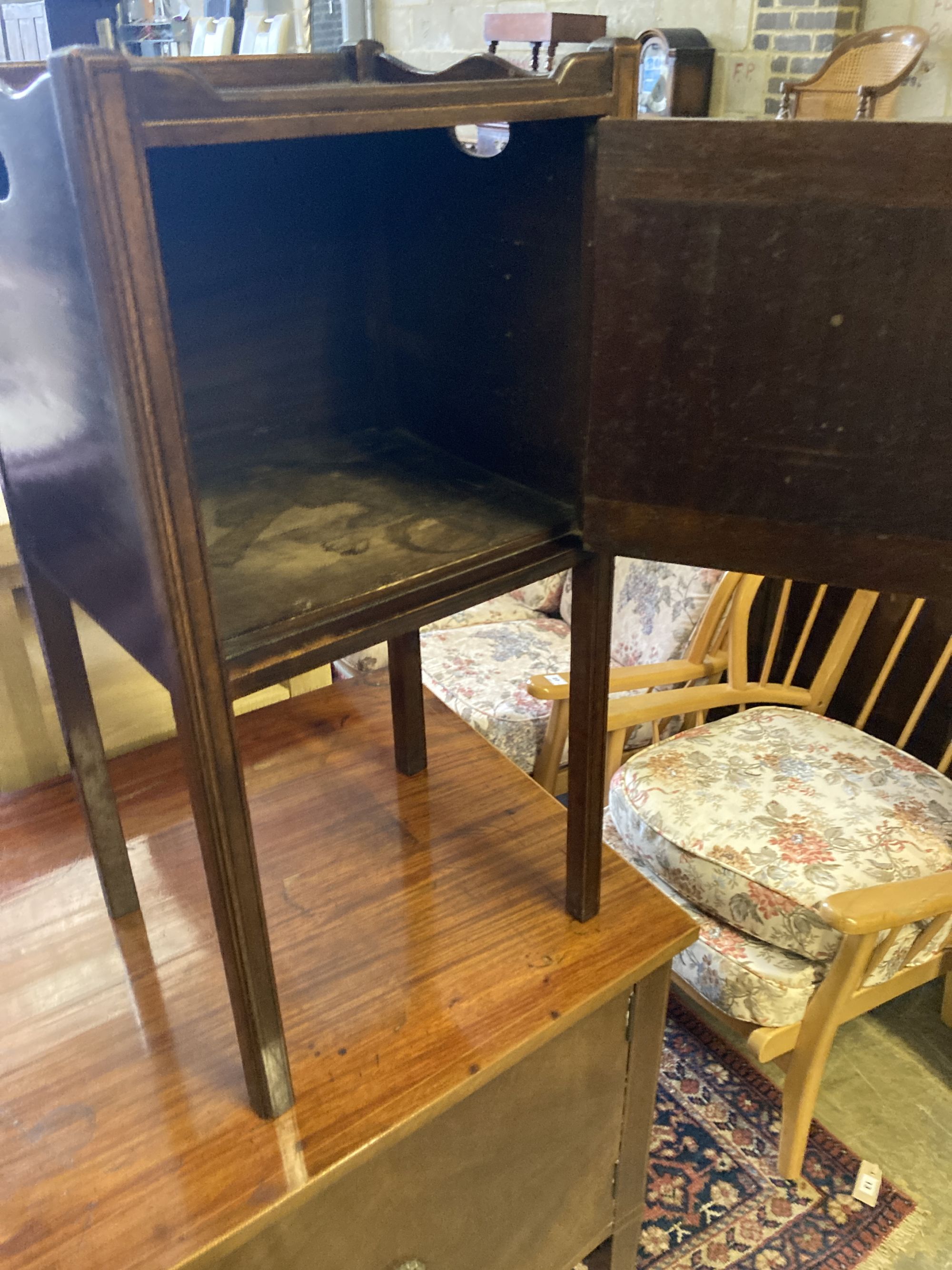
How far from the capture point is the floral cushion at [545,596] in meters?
2.29

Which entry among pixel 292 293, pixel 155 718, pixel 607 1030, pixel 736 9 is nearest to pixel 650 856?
pixel 607 1030

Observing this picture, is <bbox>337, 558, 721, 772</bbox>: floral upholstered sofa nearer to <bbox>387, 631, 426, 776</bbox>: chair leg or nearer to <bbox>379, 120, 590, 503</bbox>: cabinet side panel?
<bbox>387, 631, 426, 776</bbox>: chair leg

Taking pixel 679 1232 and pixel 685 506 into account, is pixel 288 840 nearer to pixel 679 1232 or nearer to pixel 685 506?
pixel 685 506

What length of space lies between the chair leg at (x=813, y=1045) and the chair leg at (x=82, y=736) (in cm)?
85

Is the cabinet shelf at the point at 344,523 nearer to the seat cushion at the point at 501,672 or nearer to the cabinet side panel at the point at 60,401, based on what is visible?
→ the cabinet side panel at the point at 60,401

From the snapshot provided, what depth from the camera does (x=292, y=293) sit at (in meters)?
0.79

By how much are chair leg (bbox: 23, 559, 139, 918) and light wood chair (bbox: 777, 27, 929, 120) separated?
212cm

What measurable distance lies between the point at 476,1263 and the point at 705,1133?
0.72m

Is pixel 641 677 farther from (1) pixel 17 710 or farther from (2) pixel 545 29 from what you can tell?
(2) pixel 545 29

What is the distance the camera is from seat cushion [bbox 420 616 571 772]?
1.82 m

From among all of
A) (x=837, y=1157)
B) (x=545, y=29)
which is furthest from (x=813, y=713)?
(x=545, y=29)

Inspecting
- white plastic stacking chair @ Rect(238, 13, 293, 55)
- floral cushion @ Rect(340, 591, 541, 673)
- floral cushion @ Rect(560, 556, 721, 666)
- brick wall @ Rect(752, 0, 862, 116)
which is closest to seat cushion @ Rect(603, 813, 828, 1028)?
floral cushion @ Rect(560, 556, 721, 666)

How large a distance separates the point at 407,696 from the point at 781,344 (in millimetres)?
561

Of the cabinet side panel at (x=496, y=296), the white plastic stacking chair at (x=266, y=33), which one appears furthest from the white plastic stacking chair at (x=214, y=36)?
the cabinet side panel at (x=496, y=296)
